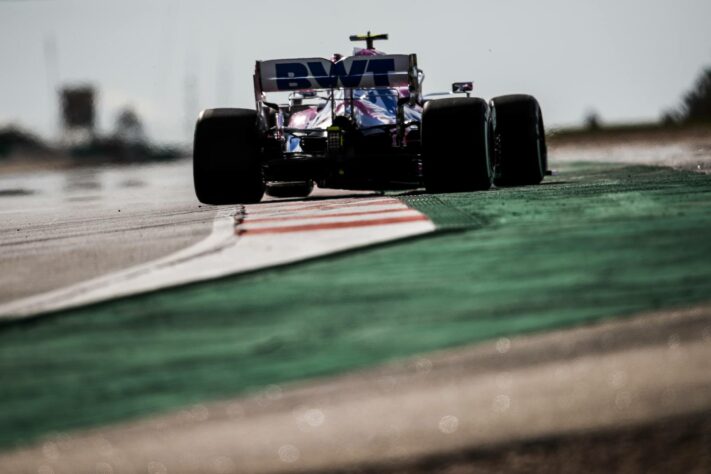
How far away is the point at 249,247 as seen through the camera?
6.88 m

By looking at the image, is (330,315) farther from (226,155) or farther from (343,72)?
(343,72)

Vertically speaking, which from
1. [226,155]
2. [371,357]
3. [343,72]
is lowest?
[371,357]

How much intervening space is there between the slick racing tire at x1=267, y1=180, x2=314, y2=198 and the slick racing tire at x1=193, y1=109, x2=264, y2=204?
9.15ft

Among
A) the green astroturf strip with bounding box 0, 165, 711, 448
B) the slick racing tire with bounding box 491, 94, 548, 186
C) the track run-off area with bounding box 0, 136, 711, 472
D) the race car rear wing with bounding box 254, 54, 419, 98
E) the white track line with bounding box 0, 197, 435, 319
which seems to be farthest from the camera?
the slick racing tire with bounding box 491, 94, 548, 186

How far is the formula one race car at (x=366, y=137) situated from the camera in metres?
11.6

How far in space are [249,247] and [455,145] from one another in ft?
16.2

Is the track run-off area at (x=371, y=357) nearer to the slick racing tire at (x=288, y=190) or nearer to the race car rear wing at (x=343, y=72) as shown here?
the race car rear wing at (x=343, y=72)

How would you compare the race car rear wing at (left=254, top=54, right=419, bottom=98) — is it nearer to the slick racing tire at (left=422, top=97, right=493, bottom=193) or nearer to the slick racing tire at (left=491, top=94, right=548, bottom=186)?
the slick racing tire at (left=491, top=94, right=548, bottom=186)

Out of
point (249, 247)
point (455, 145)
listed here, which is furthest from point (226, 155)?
point (249, 247)

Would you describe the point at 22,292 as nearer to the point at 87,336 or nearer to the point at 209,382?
the point at 87,336

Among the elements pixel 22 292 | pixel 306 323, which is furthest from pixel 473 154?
pixel 306 323

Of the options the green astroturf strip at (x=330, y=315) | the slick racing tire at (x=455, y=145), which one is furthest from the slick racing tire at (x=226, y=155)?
the green astroturf strip at (x=330, y=315)

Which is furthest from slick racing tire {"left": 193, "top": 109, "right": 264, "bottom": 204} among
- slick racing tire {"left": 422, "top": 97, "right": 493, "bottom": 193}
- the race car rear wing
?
slick racing tire {"left": 422, "top": 97, "right": 493, "bottom": 193}

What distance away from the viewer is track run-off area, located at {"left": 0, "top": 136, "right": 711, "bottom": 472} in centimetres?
366
